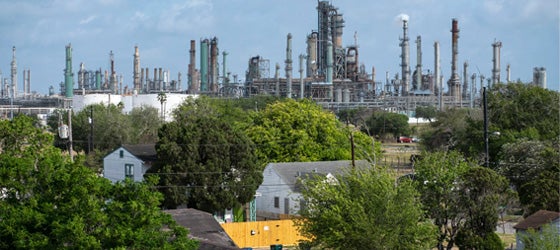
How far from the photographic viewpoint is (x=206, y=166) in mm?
34000

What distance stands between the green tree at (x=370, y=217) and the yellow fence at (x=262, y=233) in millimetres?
7722

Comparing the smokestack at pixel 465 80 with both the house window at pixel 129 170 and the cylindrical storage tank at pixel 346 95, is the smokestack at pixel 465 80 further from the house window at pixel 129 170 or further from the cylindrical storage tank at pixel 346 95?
the house window at pixel 129 170

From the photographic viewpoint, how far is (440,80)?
110 metres

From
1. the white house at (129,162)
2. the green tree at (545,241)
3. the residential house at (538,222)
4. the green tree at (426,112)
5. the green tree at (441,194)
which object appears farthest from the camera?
the green tree at (426,112)

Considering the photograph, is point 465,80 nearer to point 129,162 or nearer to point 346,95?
point 346,95

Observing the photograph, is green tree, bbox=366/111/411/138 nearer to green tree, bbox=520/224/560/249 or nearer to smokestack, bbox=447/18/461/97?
smokestack, bbox=447/18/461/97

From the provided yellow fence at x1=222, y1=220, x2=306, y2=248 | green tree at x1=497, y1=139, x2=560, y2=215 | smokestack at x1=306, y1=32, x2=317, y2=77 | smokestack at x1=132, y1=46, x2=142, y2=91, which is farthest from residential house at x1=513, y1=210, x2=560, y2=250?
smokestack at x1=132, y1=46, x2=142, y2=91

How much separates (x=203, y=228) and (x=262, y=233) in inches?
232

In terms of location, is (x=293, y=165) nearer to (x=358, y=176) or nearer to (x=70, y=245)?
(x=358, y=176)

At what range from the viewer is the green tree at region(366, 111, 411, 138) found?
302 feet

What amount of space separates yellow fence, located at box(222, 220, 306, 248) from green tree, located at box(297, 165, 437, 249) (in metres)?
7.72

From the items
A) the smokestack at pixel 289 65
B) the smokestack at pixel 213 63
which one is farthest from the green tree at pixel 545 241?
the smokestack at pixel 213 63

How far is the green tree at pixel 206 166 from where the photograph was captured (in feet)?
110

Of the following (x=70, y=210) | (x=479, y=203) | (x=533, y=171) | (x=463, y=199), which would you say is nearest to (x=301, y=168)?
(x=533, y=171)
